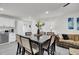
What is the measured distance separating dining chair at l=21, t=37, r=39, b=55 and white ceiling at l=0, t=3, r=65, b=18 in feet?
1.61

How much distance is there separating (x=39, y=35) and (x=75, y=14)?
809 millimetres

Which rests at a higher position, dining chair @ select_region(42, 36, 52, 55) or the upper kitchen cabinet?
the upper kitchen cabinet

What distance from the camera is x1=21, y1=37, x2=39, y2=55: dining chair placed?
1513 millimetres

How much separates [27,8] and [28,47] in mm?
741

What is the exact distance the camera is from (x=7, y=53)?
4.85 feet

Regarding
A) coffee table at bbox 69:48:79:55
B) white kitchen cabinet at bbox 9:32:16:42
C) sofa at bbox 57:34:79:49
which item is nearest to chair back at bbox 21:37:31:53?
white kitchen cabinet at bbox 9:32:16:42

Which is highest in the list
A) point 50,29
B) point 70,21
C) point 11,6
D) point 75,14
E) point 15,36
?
point 11,6

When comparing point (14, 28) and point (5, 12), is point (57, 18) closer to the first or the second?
point (14, 28)

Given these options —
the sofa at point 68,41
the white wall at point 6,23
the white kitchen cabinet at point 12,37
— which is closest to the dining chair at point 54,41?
the sofa at point 68,41

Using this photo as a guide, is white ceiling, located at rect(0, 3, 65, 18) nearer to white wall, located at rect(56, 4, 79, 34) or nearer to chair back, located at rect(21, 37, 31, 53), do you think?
white wall, located at rect(56, 4, 79, 34)

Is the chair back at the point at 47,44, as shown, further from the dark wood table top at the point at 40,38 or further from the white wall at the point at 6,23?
the white wall at the point at 6,23

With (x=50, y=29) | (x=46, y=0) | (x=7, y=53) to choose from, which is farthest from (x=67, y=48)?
(x=7, y=53)

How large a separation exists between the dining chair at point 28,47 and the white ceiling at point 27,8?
491 millimetres
